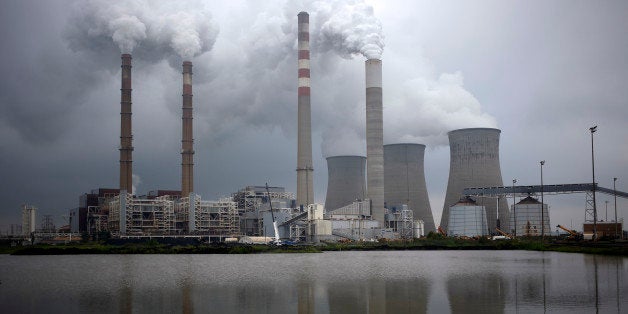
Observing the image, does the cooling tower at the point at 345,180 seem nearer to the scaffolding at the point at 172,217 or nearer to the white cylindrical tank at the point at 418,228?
the white cylindrical tank at the point at 418,228

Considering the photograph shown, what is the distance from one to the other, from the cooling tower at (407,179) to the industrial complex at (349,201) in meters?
0.13

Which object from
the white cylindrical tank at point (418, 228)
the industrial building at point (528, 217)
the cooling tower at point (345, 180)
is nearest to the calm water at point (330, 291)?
the industrial building at point (528, 217)

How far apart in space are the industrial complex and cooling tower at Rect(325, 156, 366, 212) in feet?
0.44

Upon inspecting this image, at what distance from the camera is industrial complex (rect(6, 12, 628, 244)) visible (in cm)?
7262

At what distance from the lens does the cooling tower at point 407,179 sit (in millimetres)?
79875

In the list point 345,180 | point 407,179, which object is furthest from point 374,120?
point 345,180

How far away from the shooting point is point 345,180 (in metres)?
85.4

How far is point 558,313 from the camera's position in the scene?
602 inches

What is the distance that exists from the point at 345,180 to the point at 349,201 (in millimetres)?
2943

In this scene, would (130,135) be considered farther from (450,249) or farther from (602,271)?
(602,271)

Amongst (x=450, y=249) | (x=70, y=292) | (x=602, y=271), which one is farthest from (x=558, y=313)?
(x=450, y=249)

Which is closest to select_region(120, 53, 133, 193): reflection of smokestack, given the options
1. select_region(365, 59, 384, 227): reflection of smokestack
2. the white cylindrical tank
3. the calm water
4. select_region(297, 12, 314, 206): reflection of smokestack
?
select_region(297, 12, 314, 206): reflection of smokestack

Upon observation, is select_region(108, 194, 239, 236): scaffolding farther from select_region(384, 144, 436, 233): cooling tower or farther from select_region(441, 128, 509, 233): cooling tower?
select_region(441, 128, 509, 233): cooling tower

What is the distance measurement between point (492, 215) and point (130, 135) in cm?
4685
